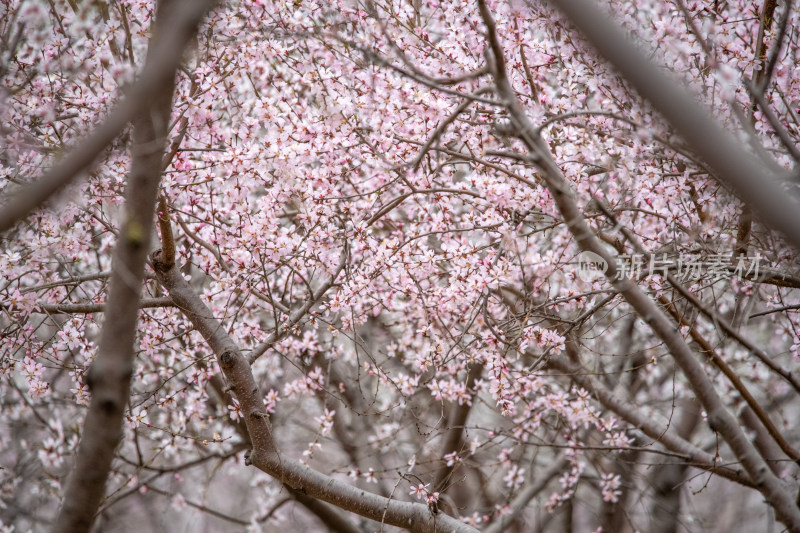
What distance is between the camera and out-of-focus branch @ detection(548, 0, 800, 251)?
1.09 m

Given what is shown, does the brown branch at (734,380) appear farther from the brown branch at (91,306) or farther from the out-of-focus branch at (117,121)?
the brown branch at (91,306)

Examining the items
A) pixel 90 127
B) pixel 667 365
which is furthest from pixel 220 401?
pixel 667 365

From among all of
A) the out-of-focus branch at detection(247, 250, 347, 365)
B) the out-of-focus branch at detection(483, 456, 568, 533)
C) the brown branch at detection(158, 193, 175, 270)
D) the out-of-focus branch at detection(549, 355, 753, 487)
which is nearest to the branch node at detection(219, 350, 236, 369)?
the out-of-focus branch at detection(247, 250, 347, 365)

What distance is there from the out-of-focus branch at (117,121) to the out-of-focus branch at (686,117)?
27.5 inches

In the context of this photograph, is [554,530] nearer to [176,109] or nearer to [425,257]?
[425,257]

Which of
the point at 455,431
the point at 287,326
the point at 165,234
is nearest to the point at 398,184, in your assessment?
the point at 287,326

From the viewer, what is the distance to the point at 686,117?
3.60 ft

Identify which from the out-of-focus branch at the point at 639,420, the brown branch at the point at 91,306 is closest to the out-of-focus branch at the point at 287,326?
the brown branch at the point at 91,306

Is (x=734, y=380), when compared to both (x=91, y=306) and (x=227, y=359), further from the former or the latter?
(x=91, y=306)

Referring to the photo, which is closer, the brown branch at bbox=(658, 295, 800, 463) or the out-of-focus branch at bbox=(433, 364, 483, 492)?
the brown branch at bbox=(658, 295, 800, 463)

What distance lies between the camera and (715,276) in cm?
317

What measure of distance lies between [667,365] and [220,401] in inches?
183

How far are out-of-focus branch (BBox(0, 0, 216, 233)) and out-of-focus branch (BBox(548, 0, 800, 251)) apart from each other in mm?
698

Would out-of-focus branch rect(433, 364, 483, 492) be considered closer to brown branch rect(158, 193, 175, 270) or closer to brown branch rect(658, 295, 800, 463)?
brown branch rect(658, 295, 800, 463)
